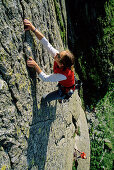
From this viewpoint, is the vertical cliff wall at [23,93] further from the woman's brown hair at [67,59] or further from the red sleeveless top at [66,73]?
the woman's brown hair at [67,59]

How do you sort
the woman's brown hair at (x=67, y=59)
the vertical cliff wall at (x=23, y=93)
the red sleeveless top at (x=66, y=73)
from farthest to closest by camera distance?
1. the red sleeveless top at (x=66, y=73)
2. the woman's brown hair at (x=67, y=59)
3. the vertical cliff wall at (x=23, y=93)

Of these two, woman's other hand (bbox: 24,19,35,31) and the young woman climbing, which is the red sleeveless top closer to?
the young woman climbing

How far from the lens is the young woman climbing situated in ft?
10.6

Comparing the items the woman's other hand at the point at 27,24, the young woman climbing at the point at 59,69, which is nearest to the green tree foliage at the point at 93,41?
the young woman climbing at the point at 59,69

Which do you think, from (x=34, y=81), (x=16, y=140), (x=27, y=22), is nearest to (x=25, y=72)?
(x=34, y=81)

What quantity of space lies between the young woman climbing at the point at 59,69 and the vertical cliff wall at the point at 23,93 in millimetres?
176

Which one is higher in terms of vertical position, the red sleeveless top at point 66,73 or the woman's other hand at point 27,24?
the woman's other hand at point 27,24

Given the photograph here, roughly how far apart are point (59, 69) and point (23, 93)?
3.92 feet

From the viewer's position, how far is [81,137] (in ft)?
31.4

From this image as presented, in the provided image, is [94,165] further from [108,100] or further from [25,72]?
[25,72]

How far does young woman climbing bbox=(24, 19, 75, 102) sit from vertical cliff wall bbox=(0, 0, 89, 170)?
0.58ft

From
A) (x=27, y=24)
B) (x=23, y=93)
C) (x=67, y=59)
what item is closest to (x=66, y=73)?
(x=67, y=59)

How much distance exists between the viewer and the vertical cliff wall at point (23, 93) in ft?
9.05

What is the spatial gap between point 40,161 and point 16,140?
1741mm
